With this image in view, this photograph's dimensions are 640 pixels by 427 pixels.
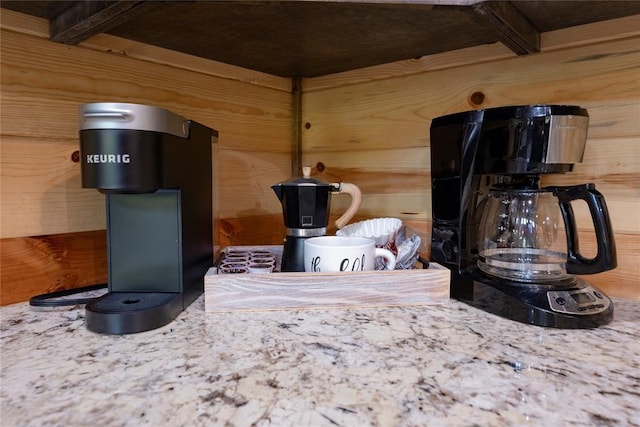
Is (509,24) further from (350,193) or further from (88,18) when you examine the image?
(88,18)

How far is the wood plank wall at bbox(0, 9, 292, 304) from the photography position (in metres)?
0.78

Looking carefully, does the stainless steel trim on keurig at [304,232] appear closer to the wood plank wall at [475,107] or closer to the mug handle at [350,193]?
the mug handle at [350,193]

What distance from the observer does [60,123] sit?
836mm

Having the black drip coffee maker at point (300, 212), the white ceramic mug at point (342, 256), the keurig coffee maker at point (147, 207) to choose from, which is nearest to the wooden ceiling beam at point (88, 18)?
the keurig coffee maker at point (147, 207)

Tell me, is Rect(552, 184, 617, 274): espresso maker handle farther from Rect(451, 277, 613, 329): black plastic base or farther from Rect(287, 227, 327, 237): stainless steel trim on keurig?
Rect(287, 227, 327, 237): stainless steel trim on keurig

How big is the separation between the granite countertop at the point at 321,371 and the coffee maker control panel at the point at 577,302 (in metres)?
0.03

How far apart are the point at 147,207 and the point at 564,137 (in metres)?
0.70

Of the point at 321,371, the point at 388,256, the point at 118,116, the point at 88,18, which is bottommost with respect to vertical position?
the point at 321,371

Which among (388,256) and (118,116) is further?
(388,256)

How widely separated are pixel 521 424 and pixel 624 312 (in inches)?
18.5

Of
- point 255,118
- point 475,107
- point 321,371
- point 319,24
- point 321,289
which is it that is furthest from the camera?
point 255,118

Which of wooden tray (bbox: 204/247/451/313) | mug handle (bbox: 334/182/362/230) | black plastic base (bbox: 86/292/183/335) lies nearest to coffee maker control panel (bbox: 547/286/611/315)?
wooden tray (bbox: 204/247/451/313)

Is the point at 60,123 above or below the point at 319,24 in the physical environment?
below

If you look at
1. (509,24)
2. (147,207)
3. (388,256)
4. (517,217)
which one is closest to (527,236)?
(517,217)
